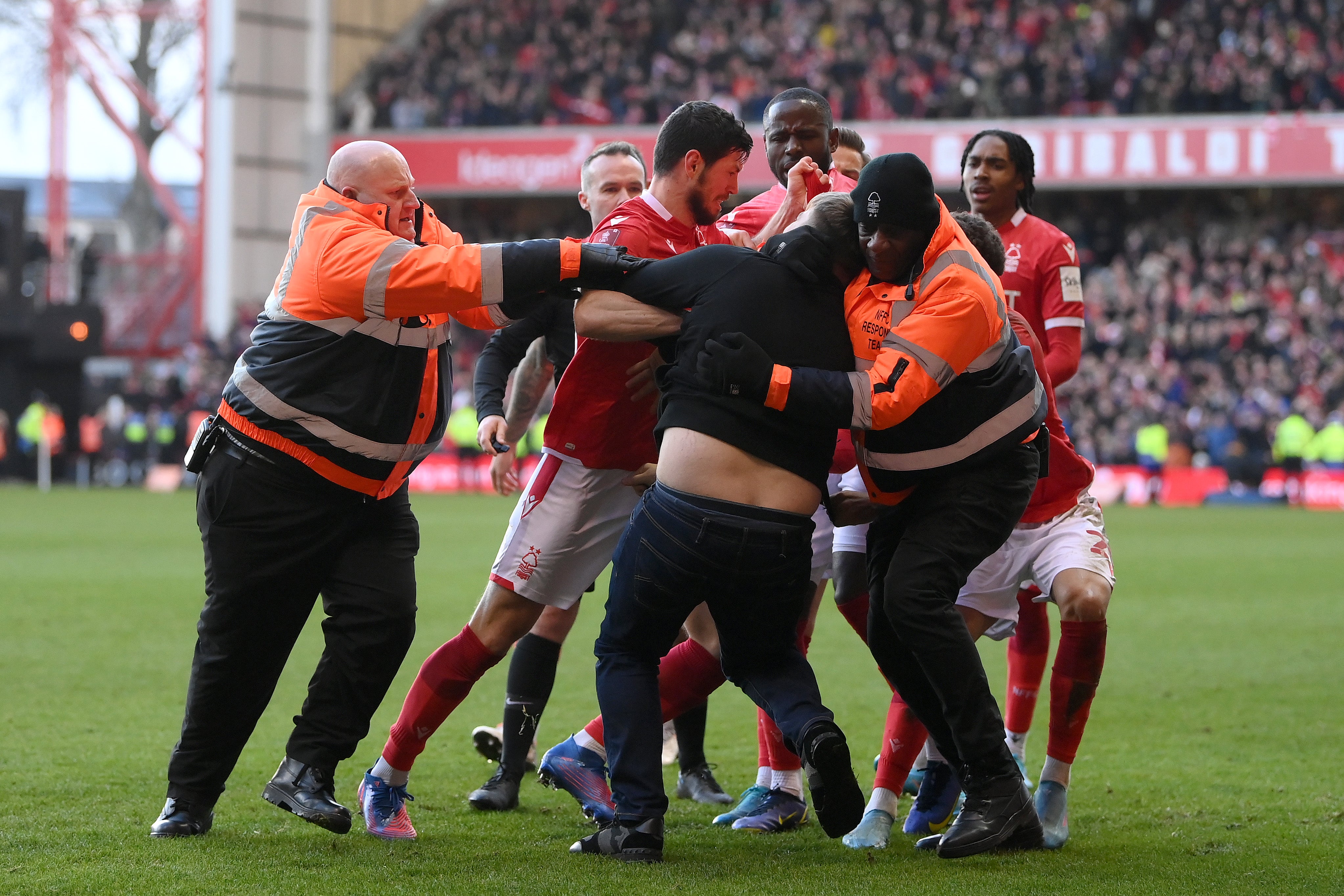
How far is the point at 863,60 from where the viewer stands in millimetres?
30766

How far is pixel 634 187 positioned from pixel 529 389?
869 mm

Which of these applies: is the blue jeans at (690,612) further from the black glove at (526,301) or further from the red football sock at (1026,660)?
the red football sock at (1026,660)

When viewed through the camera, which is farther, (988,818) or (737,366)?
(988,818)

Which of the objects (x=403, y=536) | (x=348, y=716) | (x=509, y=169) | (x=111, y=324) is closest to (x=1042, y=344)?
(x=403, y=536)

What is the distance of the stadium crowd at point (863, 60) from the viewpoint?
28641mm

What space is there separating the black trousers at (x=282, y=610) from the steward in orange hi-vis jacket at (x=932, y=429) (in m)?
1.33

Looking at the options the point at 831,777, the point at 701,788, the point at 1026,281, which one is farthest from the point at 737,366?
the point at 701,788

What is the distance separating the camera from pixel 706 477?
4305 mm

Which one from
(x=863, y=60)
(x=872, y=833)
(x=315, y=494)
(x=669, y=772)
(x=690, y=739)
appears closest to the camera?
(x=315, y=494)

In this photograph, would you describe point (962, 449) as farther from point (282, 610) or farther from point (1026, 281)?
point (282, 610)

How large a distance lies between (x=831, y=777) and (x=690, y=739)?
164 cm

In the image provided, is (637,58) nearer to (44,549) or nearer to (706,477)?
(44,549)

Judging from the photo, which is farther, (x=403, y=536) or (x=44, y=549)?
(x=44, y=549)

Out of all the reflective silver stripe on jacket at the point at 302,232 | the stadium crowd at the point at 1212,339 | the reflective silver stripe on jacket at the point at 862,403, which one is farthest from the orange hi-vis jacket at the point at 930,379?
the stadium crowd at the point at 1212,339
